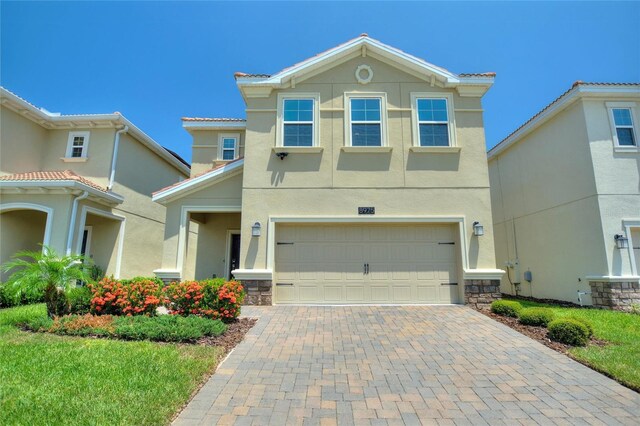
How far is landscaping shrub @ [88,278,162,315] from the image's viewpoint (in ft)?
24.3

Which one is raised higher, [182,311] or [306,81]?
[306,81]

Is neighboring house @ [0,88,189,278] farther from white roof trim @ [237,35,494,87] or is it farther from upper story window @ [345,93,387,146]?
upper story window @ [345,93,387,146]

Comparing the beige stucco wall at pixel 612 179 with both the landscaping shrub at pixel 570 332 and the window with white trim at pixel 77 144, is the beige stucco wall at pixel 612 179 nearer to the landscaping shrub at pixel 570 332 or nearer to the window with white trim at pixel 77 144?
the landscaping shrub at pixel 570 332

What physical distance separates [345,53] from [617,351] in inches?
402

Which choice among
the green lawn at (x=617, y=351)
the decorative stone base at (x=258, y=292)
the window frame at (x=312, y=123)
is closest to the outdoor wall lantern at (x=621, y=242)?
the green lawn at (x=617, y=351)

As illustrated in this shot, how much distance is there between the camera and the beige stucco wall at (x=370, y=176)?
9.99 metres

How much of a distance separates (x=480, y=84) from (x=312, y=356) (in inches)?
381

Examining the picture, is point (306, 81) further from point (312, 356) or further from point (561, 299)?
point (561, 299)

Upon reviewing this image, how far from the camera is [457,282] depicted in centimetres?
984

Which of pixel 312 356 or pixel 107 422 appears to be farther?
pixel 312 356

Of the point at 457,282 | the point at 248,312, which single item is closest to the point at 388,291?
the point at 457,282

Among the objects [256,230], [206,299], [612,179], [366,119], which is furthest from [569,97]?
[206,299]

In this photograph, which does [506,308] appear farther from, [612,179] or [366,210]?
[612,179]

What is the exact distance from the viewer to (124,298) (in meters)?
7.45
